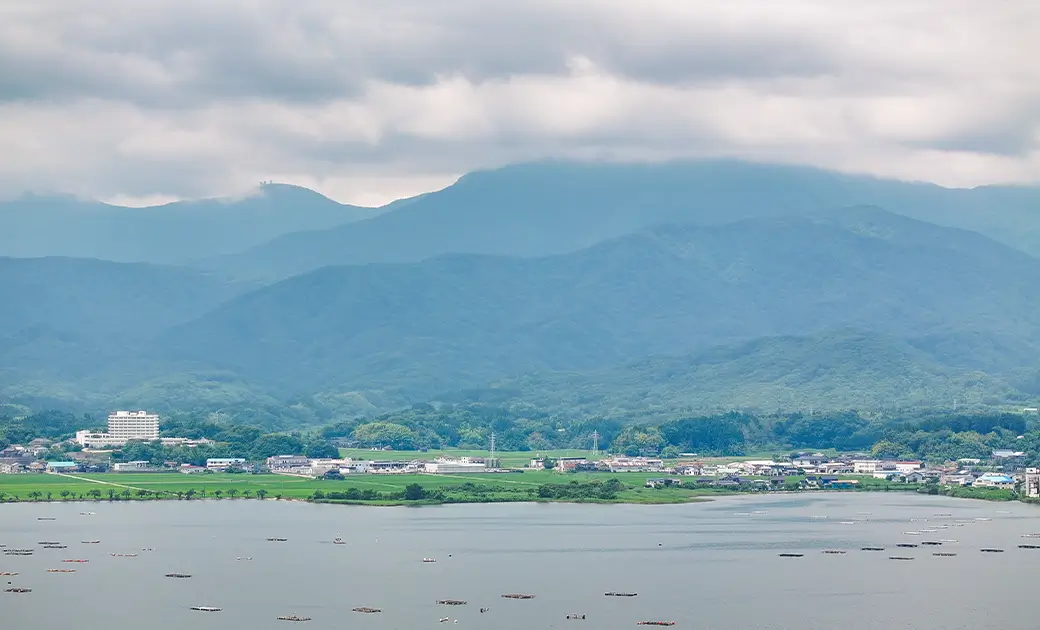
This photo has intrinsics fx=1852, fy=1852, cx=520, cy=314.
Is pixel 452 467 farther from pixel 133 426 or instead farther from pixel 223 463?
pixel 133 426

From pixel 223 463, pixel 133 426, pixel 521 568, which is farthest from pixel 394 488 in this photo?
pixel 133 426

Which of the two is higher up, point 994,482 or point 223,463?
point 223,463

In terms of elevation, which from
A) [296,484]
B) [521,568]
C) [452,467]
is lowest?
[521,568]

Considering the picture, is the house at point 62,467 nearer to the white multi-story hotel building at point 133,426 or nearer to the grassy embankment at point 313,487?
the grassy embankment at point 313,487

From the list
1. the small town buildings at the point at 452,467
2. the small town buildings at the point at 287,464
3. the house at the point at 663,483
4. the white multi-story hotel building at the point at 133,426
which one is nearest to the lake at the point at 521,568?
the house at the point at 663,483

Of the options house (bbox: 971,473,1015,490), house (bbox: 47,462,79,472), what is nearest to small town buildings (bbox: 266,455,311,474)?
house (bbox: 47,462,79,472)
